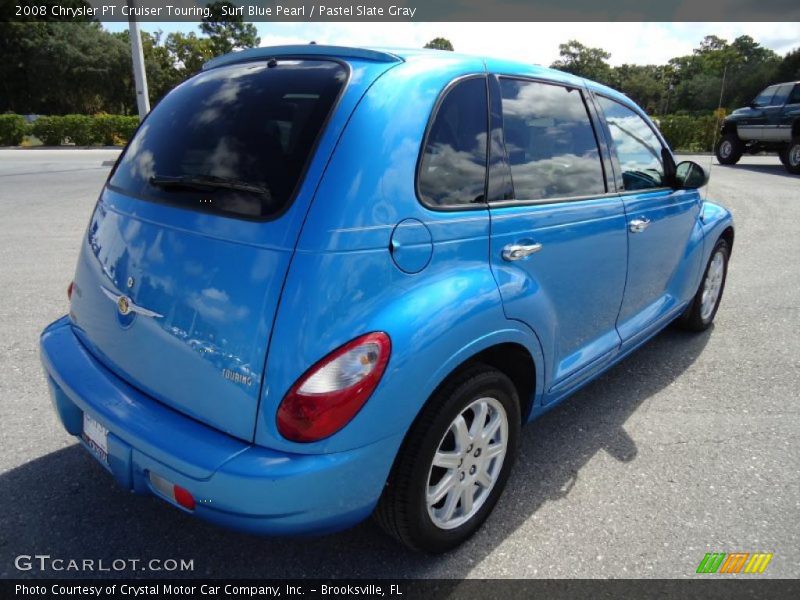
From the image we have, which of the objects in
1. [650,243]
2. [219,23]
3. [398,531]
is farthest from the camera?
[219,23]

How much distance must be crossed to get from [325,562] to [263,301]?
114 centimetres

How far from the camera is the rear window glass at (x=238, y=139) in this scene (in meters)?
1.78

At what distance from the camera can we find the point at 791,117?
49.3 feet

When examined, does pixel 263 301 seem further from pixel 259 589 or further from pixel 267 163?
pixel 259 589

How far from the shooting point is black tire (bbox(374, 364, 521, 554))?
6.13ft

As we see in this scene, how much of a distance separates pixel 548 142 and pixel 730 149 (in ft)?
62.1

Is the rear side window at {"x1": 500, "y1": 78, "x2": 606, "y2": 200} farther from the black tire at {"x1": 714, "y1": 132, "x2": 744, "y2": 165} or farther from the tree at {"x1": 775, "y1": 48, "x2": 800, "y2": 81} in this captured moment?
the tree at {"x1": 775, "y1": 48, "x2": 800, "y2": 81}

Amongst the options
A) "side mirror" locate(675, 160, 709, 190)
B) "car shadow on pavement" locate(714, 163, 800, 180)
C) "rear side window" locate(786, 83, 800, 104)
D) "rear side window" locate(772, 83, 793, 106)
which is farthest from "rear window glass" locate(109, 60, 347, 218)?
"rear side window" locate(772, 83, 793, 106)

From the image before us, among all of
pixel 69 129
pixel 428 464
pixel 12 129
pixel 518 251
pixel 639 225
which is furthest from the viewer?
pixel 69 129

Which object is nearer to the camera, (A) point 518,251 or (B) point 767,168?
(A) point 518,251

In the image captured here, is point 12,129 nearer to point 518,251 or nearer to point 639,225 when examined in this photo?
point 639,225

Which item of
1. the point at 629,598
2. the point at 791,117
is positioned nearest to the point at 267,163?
the point at 629,598

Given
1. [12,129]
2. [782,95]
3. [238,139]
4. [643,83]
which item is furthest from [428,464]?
[643,83]

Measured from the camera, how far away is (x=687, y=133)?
2606 cm
